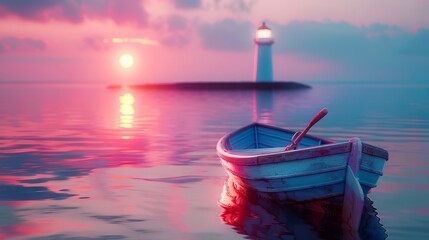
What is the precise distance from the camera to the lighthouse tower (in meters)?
76.6

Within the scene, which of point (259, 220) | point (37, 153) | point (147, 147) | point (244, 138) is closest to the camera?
point (259, 220)

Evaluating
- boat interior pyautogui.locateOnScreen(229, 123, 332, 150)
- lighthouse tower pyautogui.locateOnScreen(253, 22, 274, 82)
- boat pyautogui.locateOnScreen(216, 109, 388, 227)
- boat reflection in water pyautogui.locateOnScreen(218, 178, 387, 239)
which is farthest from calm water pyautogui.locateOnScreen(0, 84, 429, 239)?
lighthouse tower pyautogui.locateOnScreen(253, 22, 274, 82)

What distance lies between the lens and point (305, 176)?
987 centimetres

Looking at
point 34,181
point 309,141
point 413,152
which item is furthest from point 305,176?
point 413,152

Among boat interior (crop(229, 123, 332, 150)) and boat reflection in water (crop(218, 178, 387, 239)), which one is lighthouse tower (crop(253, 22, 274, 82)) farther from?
boat reflection in water (crop(218, 178, 387, 239))

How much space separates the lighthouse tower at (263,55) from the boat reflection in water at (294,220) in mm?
66300

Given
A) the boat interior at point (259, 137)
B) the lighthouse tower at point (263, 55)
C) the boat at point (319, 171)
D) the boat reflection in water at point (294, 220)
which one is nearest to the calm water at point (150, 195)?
the boat reflection in water at point (294, 220)

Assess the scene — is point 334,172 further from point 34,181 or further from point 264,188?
point 34,181

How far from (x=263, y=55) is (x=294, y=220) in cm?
6939

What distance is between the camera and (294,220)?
406 inches

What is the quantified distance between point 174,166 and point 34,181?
4133 millimetres

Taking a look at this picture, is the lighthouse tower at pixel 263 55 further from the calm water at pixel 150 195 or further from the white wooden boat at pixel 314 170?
the white wooden boat at pixel 314 170

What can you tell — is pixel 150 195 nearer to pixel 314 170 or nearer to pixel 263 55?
pixel 314 170

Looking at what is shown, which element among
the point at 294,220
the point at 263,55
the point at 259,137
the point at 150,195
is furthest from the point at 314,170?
the point at 263,55
